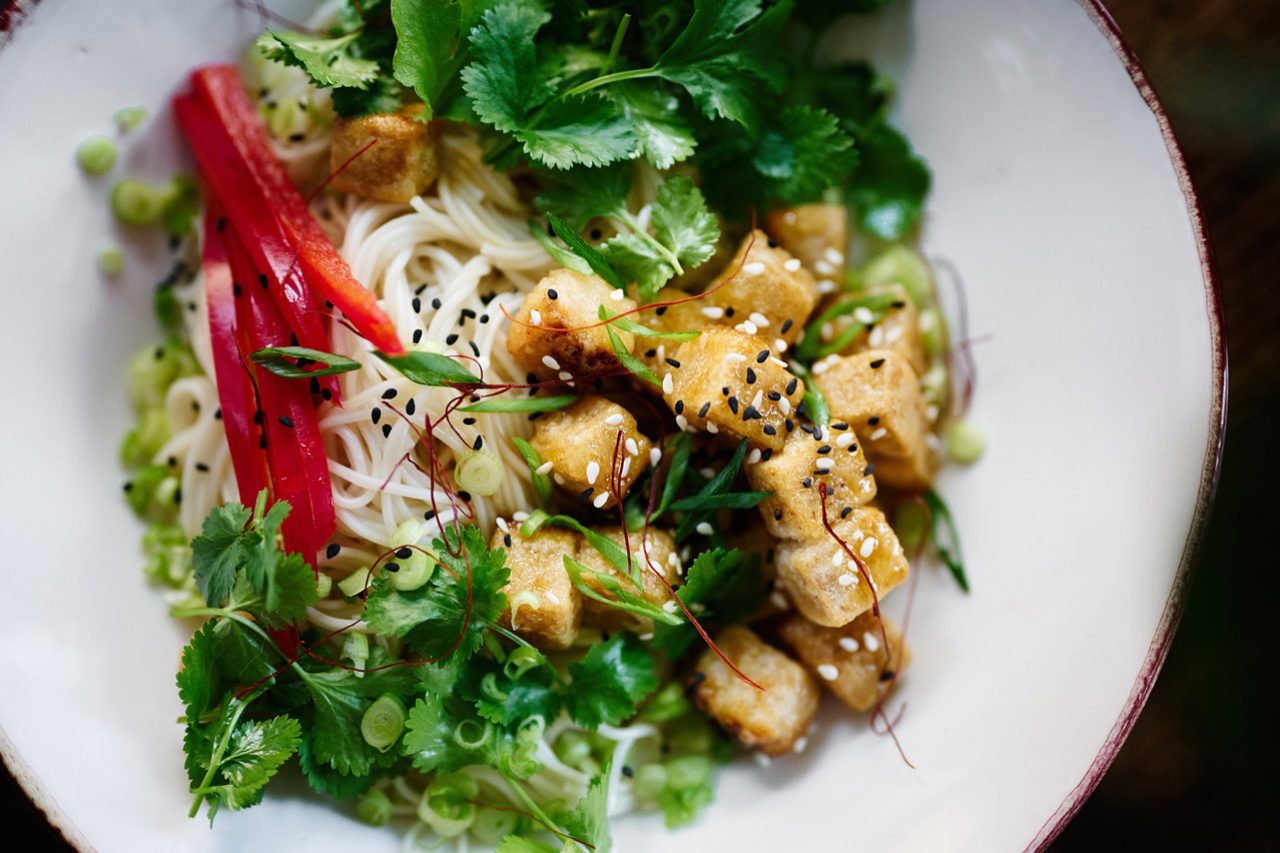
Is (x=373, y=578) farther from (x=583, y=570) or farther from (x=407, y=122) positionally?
(x=407, y=122)

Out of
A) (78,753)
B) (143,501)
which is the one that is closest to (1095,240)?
(143,501)

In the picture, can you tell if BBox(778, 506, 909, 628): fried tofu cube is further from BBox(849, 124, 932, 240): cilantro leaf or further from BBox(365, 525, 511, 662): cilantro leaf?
BBox(849, 124, 932, 240): cilantro leaf

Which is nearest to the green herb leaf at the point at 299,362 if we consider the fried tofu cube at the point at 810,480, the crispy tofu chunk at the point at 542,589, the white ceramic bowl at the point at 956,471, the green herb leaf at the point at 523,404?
the green herb leaf at the point at 523,404

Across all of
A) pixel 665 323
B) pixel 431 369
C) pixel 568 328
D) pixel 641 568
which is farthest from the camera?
pixel 665 323

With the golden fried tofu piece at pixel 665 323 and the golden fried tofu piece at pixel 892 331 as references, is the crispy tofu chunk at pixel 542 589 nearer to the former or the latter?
the golden fried tofu piece at pixel 665 323

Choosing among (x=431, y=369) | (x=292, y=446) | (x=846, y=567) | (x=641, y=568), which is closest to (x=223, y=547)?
(x=292, y=446)

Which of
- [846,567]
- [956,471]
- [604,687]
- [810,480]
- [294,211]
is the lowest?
[604,687]

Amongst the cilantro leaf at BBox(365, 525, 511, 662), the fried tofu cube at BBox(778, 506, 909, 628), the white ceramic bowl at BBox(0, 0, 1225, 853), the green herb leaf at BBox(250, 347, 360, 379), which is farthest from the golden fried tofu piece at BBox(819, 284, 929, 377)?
the green herb leaf at BBox(250, 347, 360, 379)

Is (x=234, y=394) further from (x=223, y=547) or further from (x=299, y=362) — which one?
(x=223, y=547)
